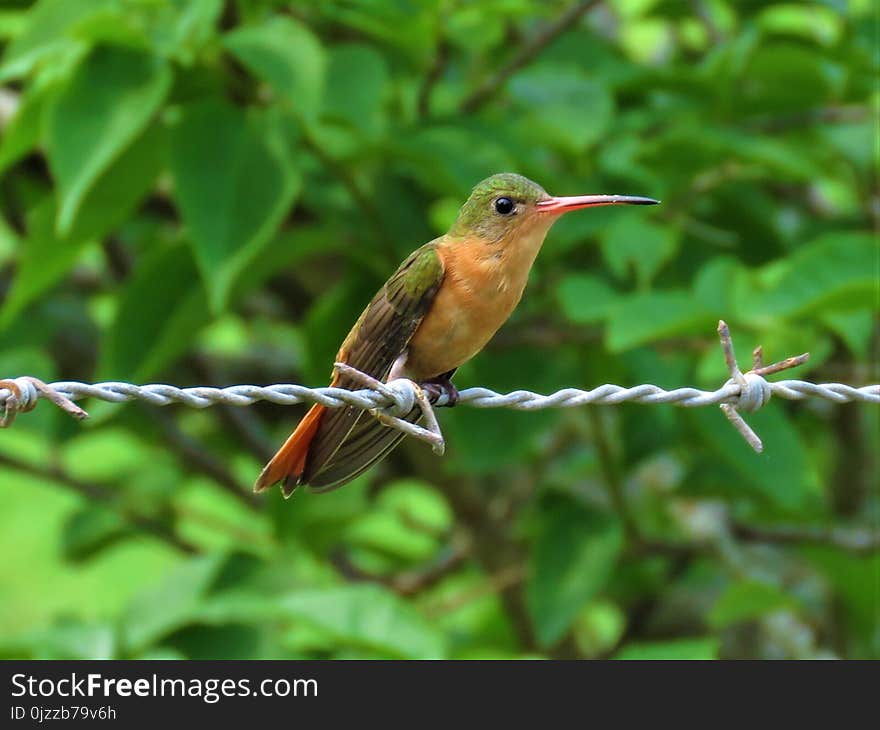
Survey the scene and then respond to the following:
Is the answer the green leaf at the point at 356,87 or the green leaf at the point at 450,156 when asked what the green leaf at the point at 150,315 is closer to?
the green leaf at the point at 356,87

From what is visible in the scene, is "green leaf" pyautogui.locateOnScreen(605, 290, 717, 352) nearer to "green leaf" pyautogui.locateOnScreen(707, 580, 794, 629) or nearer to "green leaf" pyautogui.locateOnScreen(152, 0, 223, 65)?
"green leaf" pyautogui.locateOnScreen(707, 580, 794, 629)

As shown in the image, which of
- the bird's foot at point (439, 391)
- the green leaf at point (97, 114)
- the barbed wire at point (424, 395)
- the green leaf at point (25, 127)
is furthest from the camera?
the green leaf at point (25, 127)

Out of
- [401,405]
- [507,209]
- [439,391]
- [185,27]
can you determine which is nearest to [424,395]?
[401,405]

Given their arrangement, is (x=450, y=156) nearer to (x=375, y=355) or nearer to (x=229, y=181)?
(x=229, y=181)

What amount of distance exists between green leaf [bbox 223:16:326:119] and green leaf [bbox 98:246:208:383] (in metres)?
0.81

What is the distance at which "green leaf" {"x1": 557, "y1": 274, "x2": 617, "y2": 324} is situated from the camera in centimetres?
429

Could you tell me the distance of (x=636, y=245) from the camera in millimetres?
4434

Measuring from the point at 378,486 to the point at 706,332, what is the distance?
9.31 feet

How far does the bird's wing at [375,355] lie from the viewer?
3682 mm

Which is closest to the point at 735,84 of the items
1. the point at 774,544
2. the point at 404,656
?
the point at 774,544

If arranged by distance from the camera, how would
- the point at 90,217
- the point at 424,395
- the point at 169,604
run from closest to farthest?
the point at 424,395 < the point at 90,217 < the point at 169,604

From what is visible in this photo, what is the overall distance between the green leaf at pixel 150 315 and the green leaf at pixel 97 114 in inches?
16.8

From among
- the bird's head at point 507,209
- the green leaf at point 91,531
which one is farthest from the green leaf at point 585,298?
the green leaf at point 91,531

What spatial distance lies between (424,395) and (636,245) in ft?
4.58
